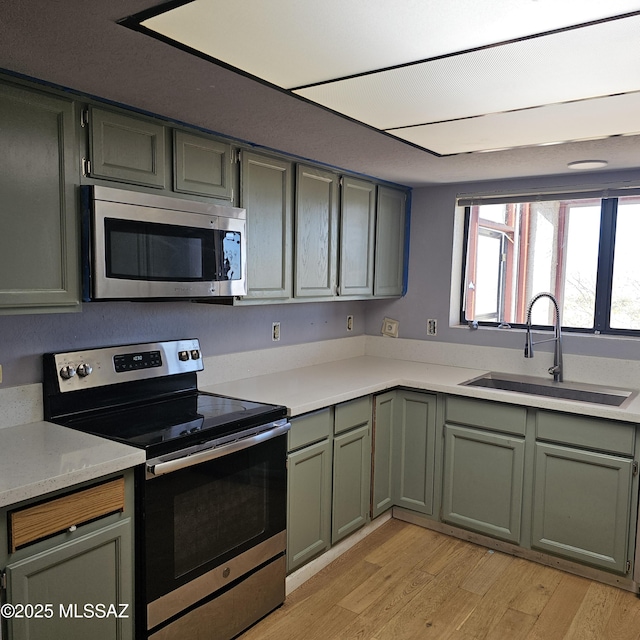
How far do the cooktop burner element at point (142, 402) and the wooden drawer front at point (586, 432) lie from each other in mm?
1322

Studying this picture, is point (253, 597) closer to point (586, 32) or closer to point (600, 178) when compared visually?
point (586, 32)

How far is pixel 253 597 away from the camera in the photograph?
7.36ft

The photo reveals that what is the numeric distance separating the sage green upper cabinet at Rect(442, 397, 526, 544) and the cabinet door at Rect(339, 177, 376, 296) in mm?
896

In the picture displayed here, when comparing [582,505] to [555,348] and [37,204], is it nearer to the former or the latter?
[555,348]

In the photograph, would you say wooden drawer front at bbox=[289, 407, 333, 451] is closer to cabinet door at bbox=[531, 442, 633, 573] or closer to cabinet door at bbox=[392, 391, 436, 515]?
cabinet door at bbox=[392, 391, 436, 515]

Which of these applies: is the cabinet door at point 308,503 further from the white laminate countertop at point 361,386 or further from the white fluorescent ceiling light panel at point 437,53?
the white fluorescent ceiling light panel at point 437,53

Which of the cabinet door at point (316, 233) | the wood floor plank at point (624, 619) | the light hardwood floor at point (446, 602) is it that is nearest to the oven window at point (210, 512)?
the light hardwood floor at point (446, 602)

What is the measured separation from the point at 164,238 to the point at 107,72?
2.08 feet

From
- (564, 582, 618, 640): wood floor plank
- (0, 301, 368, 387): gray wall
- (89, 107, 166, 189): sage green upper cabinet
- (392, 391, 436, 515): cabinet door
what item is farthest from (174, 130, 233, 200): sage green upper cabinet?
(564, 582, 618, 640): wood floor plank

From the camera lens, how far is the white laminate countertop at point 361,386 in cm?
253

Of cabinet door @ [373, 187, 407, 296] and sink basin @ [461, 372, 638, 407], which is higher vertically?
cabinet door @ [373, 187, 407, 296]

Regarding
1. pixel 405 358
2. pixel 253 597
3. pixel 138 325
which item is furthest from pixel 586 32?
pixel 405 358

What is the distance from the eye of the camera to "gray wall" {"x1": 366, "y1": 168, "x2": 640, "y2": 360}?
340cm

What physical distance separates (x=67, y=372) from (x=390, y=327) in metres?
2.28
